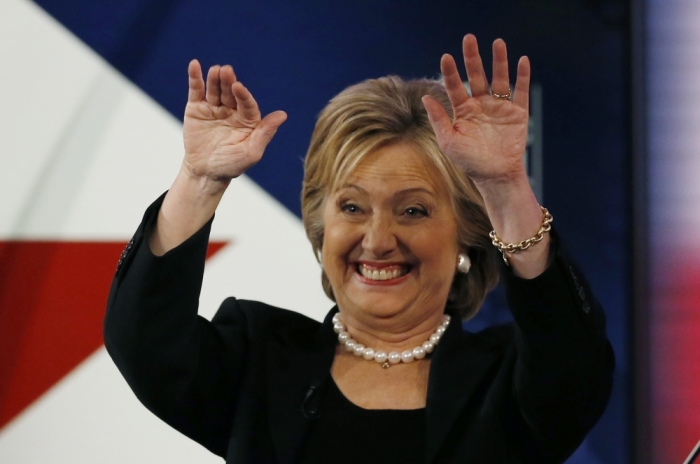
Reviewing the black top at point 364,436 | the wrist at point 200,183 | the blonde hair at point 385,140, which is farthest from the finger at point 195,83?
the black top at point 364,436

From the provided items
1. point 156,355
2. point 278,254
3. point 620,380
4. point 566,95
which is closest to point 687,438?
point 620,380

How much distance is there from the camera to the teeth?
5.26 ft

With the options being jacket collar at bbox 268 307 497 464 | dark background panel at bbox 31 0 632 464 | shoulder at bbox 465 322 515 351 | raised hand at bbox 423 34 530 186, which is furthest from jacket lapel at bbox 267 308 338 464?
dark background panel at bbox 31 0 632 464

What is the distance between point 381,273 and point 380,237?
0.07 metres

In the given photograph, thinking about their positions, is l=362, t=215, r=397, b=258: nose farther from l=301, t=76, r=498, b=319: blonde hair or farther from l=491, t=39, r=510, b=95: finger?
l=491, t=39, r=510, b=95: finger

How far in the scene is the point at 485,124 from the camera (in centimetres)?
134

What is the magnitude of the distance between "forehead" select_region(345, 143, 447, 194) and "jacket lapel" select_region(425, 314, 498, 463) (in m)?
0.26

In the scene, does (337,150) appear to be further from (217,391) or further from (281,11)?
(281,11)

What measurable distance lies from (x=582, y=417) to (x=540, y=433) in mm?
69

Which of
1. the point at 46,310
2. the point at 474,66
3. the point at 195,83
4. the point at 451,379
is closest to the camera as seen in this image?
the point at 474,66

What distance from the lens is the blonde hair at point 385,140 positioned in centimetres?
162

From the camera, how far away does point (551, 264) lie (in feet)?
4.34

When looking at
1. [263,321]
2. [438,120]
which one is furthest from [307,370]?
[438,120]

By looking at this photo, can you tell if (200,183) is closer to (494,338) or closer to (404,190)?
(404,190)
